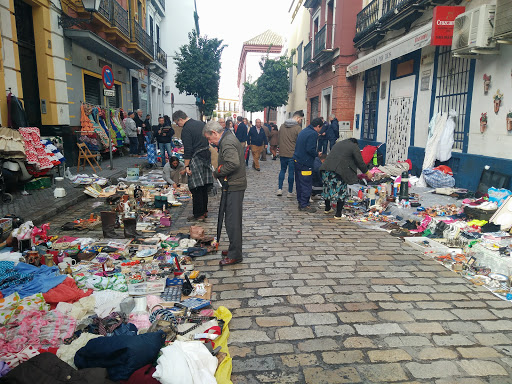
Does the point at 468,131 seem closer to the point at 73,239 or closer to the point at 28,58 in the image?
the point at 73,239

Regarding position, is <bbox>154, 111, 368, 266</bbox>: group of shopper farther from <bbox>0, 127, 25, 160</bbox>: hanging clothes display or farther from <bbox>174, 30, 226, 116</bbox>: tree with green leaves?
<bbox>174, 30, 226, 116</bbox>: tree with green leaves

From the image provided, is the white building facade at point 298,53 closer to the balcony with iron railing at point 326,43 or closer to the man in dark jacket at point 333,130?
the balcony with iron railing at point 326,43

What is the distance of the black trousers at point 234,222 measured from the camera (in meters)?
4.96

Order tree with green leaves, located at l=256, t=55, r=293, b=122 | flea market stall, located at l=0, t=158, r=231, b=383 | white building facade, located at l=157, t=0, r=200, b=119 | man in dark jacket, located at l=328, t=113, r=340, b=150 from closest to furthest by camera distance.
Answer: flea market stall, located at l=0, t=158, r=231, b=383 → man in dark jacket, located at l=328, t=113, r=340, b=150 → tree with green leaves, located at l=256, t=55, r=293, b=122 → white building facade, located at l=157, t=0, r=200, b=119

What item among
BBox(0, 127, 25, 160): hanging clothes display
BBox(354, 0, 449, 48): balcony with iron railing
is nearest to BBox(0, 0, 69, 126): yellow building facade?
BBox(0, 127, 25, 160): hanging clothes display

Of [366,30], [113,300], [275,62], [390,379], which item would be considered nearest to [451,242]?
[390,379]

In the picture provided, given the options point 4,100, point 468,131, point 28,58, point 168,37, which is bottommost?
point 468,131

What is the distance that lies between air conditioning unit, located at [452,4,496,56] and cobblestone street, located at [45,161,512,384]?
4.32 metres

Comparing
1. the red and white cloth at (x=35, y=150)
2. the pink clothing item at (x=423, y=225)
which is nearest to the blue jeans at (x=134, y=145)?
the red and white cloth at (x=35, y=150)

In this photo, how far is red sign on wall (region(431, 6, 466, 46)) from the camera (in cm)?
851

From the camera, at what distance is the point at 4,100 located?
874cm

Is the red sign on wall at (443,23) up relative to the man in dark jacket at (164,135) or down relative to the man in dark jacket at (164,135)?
up

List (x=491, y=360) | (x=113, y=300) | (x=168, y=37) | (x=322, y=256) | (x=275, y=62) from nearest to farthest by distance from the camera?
(x=491, y=360)
(x=113, y=300)
(x=322, y=256)
(x=275, y=62)
(x=168, y=37)

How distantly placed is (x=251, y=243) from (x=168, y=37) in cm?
3412
